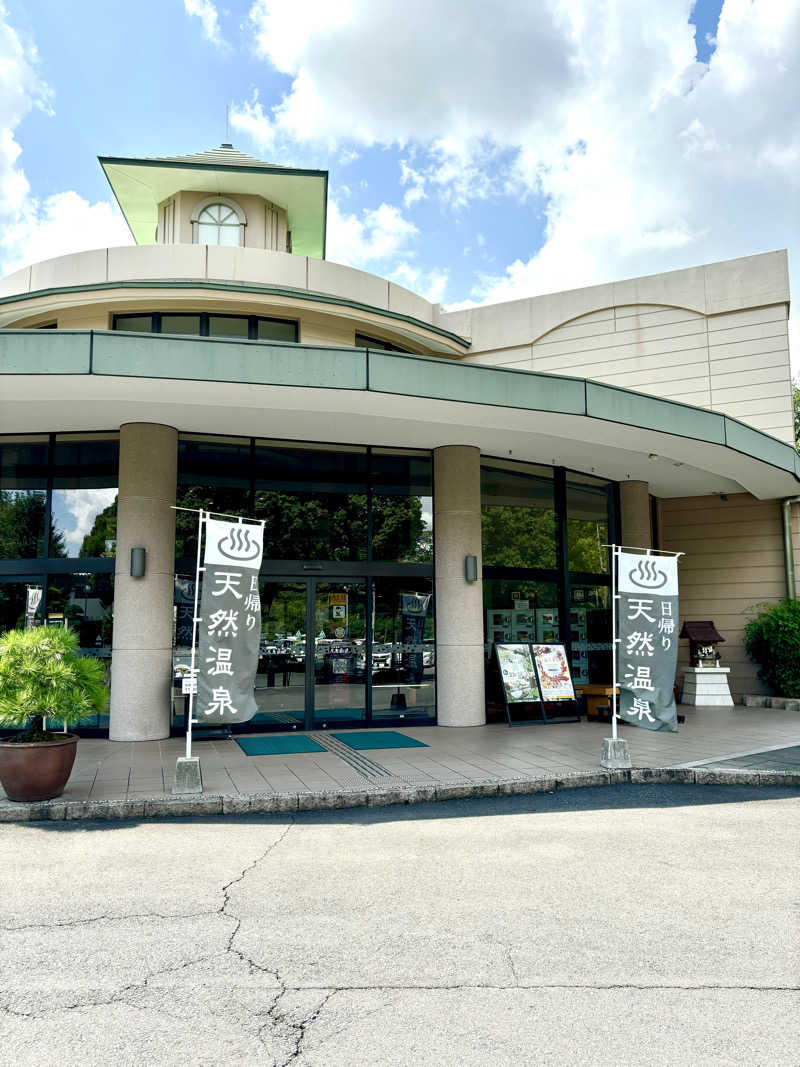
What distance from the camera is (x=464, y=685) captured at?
40.9ft

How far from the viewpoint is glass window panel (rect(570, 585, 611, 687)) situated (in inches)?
560

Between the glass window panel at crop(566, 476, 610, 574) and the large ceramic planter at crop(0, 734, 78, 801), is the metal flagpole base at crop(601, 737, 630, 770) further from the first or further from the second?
the large ceramic planter at crop(0, 734, 78, 801)

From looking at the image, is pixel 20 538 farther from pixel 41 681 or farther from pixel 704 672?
pixel 704 672

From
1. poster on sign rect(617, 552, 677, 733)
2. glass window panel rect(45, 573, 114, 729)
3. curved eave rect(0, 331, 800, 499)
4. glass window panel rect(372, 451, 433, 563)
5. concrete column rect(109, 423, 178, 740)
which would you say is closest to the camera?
curved eave rect(0, 331, 800, 499)

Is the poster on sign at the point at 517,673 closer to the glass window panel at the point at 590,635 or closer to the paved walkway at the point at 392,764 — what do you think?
the paved walkway at the point at 392,764

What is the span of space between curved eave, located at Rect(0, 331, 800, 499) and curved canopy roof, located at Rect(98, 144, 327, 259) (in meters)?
6.41

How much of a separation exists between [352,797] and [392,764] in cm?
155

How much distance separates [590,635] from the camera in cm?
1448

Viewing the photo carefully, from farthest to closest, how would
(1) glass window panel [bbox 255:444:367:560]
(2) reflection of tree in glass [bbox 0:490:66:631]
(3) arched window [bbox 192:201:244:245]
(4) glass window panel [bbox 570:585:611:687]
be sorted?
(3) arched window [bbox 192:201:244:245] < (4) glass window panel [bbox 570:585:611:687] < (1) glass window panel [bbox 255:444:367:560] < (2) reflection of tree in glass [bbox 0:490:66:631]

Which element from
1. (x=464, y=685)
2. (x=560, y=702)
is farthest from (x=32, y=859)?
(x=560, y=702)

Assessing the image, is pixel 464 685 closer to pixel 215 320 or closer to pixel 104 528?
pixel 104 528

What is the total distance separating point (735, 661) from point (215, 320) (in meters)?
12.3

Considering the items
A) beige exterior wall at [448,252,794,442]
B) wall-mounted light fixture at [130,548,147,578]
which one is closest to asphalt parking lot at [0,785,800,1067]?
wall-mounted light fixture at [130,548,147,578]

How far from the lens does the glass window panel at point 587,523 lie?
571 inches
